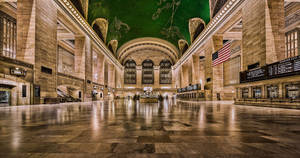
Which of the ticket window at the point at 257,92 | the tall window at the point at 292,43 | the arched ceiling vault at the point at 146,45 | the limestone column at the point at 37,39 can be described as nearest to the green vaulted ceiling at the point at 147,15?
A: the arched ceiling vault at the point at 146,45

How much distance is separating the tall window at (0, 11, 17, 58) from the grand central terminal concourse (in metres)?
0.11

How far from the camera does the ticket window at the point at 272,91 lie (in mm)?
9266

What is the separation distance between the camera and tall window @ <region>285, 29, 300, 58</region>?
16.0m

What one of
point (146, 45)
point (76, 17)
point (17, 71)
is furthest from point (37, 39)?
point (146, 45)

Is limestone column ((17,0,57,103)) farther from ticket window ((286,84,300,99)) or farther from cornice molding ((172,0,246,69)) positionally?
cornice molding ((172,0,246,69))

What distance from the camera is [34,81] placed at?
12.2 meters

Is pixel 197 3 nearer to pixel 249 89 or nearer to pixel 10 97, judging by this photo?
pixel 249 89

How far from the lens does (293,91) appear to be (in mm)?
8266

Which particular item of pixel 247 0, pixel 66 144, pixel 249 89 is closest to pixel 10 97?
pixel 66 144

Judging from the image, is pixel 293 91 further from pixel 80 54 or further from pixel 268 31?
pixel 80 54

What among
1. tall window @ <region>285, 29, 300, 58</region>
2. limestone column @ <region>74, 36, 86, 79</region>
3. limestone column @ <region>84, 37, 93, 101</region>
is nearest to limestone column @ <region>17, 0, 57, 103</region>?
limestone column @ <region>74, 36, 86, 79</region>

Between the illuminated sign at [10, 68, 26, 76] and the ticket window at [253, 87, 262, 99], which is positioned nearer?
the illuminated sign at [10, 68, 26, 76]

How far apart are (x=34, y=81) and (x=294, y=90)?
1843cm

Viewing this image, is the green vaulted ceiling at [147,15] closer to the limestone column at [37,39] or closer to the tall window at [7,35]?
the tall window at [7,35]
